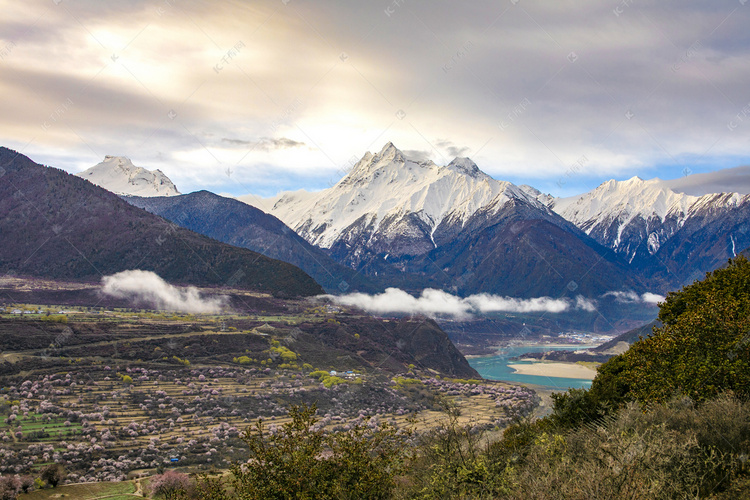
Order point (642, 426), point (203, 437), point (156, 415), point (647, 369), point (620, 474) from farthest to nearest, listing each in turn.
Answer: point (156, 415), point (203, 437), point (647, 369), point (642, 426), point (620, 474)

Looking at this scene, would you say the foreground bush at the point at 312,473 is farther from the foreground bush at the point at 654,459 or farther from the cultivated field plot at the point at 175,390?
the cultivated field plot at the point at 175,390

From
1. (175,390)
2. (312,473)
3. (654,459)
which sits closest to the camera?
(654,459)

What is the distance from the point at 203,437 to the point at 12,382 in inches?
1527

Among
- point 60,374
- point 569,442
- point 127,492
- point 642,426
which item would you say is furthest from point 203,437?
point 642,426

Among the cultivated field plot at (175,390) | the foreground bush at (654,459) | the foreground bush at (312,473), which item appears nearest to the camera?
the foreground bush at (654,459)

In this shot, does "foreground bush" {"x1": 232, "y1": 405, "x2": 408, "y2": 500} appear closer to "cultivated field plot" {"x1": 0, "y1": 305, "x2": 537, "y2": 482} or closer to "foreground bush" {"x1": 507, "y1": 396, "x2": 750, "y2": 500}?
"foreground bush" {"x1": 507, "y1": 396, "x2": 750, "y2": 500}

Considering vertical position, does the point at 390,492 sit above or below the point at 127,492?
above

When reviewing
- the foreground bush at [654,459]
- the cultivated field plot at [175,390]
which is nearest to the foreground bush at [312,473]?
the foreground bush at [654,459]

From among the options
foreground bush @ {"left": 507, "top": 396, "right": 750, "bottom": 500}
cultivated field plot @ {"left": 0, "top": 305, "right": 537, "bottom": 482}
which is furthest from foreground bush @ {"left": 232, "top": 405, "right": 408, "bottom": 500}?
cultivated field plot @ {"left": 0, "top": 305, "right": 537, "bottom": 482}

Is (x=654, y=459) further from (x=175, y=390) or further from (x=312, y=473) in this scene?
(x=175, y=390)

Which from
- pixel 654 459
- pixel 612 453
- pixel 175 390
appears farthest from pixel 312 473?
pixel 175 390

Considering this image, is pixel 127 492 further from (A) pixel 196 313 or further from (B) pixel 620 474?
(A) pixel 196 313

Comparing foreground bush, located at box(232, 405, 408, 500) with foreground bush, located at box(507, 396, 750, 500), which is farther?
foreground bush, located at box(232, 405, 408, 500)

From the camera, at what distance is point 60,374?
9750 centimetres
